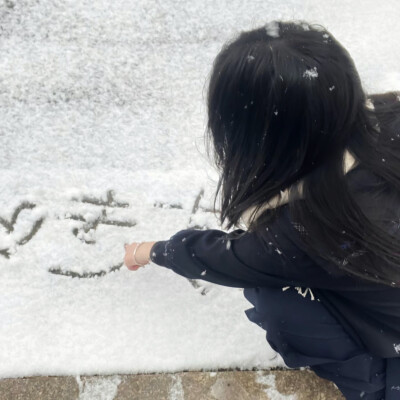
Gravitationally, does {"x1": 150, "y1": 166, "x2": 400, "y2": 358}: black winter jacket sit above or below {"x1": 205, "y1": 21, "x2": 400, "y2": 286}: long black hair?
below

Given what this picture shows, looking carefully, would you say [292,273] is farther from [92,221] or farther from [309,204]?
[92,221]

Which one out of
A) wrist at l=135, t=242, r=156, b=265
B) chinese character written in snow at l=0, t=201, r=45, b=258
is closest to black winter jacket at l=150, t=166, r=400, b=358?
wrist at l=135, t=242, r=156, b=265

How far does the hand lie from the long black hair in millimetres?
409

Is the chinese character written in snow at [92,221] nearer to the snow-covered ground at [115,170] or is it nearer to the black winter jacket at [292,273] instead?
the snow-covered ground at [115,170]

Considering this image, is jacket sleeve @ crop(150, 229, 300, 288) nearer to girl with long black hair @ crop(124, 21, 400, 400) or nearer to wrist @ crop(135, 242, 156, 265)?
girl with long black hair @ crop(124, 21, 400, 400)

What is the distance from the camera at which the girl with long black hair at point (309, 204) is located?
27.1 inches

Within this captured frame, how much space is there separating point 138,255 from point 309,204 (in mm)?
574

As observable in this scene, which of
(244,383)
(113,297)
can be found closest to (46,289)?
(113,297)

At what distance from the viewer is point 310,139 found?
2.30 ft

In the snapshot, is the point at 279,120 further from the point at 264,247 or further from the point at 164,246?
the point at 164,246

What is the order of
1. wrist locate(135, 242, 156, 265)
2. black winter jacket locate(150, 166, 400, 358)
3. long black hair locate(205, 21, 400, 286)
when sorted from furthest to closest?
wrist locate(135, 242, 156, 265)
black winter jacket locate(150, 166, 400, 358)
long black hair locate(205, 21, 400, 286)

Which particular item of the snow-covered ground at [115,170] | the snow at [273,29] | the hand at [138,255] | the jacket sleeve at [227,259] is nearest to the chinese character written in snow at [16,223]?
the snow-covered ground at [115,170]

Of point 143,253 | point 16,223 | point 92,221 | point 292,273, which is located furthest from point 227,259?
point 16,223

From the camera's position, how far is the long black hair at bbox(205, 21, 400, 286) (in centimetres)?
68
